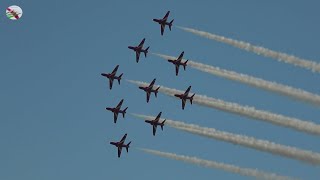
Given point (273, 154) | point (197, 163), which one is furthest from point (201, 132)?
point (273, 154)

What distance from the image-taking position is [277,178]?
15562 centimetres

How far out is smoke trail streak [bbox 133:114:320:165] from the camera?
156 m

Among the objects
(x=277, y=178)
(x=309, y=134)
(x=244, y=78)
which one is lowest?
(x=277, y=178)

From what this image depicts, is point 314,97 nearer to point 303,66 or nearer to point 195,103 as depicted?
point 303,66

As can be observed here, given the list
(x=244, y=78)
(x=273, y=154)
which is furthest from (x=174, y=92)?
(x=273, y=154)

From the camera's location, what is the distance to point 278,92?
165 metres

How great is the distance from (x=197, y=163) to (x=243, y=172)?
41.8 ft

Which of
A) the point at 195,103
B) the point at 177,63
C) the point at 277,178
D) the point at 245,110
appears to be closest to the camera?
the point at 277,178

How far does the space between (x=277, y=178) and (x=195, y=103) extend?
113 feet

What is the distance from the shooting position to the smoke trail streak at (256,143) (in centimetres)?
A: 15650

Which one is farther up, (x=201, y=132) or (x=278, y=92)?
(x=278, y=92)

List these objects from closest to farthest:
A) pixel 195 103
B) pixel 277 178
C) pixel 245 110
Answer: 1. pixel 277 178
2. pixel 245 110
3. pixel 195 103

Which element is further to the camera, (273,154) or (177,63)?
(177,63)

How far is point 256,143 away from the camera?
6427 inches
